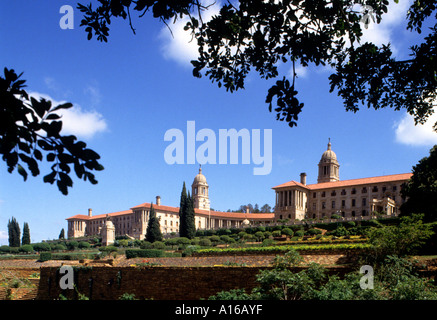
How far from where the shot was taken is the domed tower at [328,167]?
87.9m

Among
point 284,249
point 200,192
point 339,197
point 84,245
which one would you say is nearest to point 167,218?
point 200,192

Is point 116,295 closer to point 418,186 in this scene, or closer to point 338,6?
point 338,6

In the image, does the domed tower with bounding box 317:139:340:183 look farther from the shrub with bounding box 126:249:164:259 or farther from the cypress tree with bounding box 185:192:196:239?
the shrub with bounding box 126:249:164:259

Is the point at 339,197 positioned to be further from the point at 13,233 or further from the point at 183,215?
the point at 13,233

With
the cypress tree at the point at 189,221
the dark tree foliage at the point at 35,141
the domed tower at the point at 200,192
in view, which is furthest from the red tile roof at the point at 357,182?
the dark tree foliage at the point at 35,141

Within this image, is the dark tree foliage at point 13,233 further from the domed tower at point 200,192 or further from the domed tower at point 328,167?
the domed tower at point 328,167

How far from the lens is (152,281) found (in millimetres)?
16250

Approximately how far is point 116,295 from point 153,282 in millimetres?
2357

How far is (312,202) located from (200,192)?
34.1 metres

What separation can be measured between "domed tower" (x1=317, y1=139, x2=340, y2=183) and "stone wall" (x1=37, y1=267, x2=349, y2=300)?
243 feet

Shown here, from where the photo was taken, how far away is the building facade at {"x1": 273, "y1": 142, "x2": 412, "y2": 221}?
63.4 metres

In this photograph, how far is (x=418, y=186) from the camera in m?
23.3
